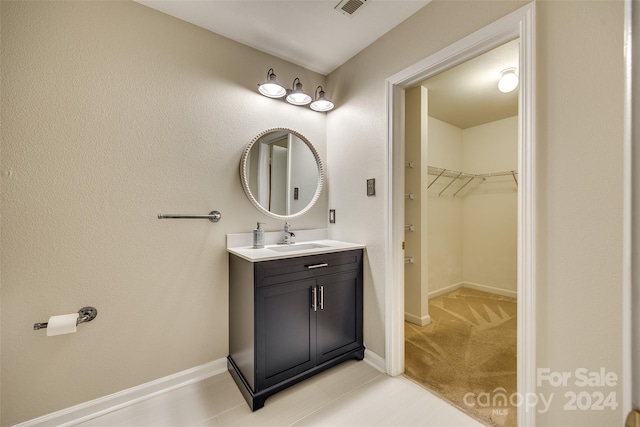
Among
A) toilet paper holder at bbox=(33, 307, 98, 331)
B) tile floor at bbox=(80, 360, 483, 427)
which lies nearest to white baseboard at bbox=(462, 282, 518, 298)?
tile floor at bbox=(80, 360, 483, 427)

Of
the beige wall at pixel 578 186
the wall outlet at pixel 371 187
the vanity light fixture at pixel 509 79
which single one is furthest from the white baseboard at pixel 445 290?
the vanity light fixture at pixel 509 79

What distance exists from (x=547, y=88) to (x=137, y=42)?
2.27 meters

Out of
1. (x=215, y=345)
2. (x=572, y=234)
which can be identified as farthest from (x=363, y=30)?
(x=215, y=345)

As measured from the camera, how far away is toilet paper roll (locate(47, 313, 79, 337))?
1.30m

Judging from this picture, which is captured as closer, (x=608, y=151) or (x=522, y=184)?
(x=608, y=151)

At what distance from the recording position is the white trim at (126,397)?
1396 millimetres

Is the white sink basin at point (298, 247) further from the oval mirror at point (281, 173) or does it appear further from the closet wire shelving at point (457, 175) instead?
the closet wire shelving at point (457, 175)

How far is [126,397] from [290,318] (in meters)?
1.08

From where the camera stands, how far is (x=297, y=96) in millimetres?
2066

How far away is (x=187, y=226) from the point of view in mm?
1772

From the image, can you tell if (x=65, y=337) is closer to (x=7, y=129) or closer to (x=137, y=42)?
(x=7, y=129)

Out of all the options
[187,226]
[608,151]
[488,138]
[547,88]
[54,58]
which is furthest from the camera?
[488,138]

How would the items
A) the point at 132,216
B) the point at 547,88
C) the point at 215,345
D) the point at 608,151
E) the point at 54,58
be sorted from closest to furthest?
the point at 608,151, the point at 547,88, the point at 54,58, the point at 132,216, the point at 215,345

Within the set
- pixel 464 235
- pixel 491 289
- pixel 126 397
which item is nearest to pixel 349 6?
pixel 126 397
